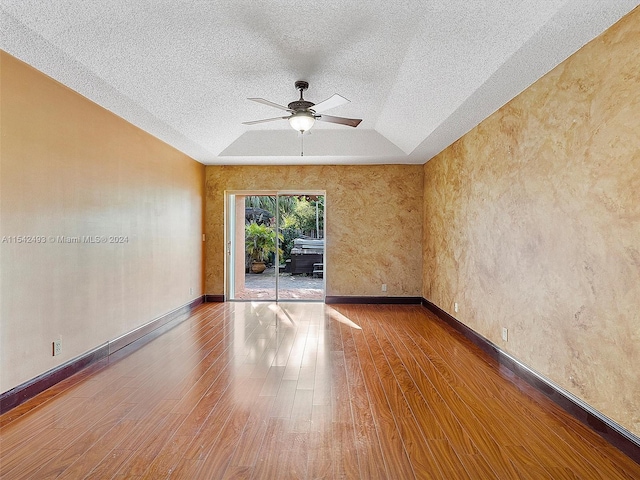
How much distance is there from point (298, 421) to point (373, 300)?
4.34 metres

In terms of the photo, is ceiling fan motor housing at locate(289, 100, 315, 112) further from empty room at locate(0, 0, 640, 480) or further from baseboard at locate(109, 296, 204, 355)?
baseboard at locate(109, 296, 204, 355)

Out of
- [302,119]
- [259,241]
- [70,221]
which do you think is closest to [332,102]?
[302,119]

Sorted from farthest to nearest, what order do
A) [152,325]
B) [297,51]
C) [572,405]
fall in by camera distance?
[152,325], [297,51], [572,405]

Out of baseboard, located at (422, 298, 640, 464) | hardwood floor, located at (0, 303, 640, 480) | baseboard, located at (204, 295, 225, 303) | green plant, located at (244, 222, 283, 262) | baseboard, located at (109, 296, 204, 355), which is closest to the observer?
hardwood floor, located at (0, 303, 640, 480)

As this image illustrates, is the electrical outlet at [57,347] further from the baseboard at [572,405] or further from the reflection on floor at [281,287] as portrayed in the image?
the baseboard at [572,405]

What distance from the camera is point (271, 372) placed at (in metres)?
3.33

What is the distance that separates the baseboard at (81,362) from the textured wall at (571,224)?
407 cm

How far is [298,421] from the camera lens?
2467 millimetres

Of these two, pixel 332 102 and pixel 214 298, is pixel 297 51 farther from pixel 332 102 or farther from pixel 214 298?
pixel 214 298

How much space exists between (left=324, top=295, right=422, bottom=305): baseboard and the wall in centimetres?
302

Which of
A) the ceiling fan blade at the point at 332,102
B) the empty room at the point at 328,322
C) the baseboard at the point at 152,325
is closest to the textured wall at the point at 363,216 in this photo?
the baseboard at the point at 152,325

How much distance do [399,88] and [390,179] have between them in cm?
281

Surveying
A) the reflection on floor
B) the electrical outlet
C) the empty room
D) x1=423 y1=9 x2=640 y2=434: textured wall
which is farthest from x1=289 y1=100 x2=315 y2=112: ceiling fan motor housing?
the reflection on floor

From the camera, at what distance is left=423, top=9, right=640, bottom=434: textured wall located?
2.13 meters
